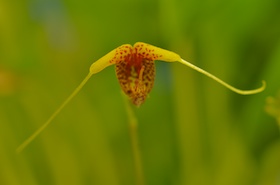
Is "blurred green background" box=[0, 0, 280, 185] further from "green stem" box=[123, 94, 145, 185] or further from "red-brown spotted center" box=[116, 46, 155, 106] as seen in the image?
"red-brown spotted center" box=[116, 46, 155, 106]

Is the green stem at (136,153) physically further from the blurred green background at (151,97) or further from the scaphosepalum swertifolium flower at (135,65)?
the scaphosepalum swertifolium flower at (135,65)

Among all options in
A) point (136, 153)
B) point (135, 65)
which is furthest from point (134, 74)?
point (136, 153)

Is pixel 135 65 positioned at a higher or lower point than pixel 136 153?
higher

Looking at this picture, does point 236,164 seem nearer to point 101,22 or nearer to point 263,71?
point 263,71

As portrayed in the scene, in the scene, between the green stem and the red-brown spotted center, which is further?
the green stem

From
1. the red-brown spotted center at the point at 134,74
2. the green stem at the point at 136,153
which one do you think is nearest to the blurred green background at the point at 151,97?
the green stem at the point at 136,153

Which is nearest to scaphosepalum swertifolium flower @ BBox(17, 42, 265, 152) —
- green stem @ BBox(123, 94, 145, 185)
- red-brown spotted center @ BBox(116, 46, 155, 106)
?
red-brown spotted center @ BBox(116, 46, 155, 106)

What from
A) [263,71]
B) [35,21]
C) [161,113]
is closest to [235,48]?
[263,71]

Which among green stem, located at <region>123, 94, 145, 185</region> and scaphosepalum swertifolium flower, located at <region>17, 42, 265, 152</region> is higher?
scaphosepalum swertifolium flower, located at <region>17, 42, 265, 152</region>

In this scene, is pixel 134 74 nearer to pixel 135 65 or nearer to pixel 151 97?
pixel 135 65
